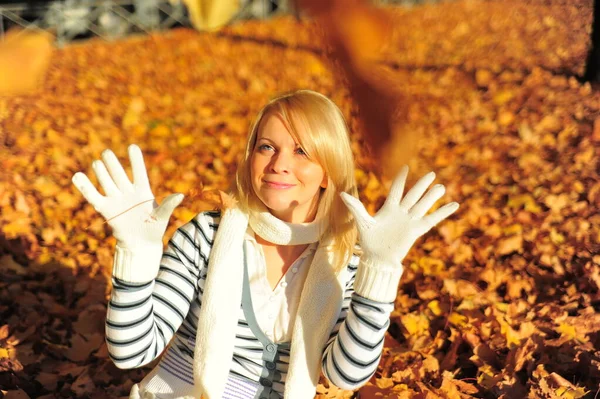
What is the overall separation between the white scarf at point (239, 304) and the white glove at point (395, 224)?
0.75ft

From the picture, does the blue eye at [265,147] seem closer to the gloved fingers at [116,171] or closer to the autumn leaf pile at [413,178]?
the autumn leaf pile at [413,178]

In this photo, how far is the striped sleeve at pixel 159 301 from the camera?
1564 millimetres

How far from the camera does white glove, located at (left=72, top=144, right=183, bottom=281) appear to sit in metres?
1.52

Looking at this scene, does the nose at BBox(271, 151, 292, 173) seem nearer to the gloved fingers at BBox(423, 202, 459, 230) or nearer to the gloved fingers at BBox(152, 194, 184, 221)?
the gloved fingers at BBox(152, 194, 184, 221)

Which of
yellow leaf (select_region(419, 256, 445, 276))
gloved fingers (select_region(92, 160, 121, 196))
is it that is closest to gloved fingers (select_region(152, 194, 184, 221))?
gloved fingers (select_region(92, 160, 121, 196))

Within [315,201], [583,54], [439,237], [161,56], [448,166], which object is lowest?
[315,201]

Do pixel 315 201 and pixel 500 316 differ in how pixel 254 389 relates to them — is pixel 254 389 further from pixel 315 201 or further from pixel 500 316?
pixel 500 316

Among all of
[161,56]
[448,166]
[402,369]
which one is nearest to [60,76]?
[161,56]

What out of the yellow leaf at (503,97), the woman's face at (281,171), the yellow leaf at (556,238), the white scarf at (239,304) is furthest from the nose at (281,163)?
the yellow leaf at (503,97)

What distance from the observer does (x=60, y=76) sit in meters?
7.00

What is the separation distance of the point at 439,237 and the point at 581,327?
951 millimetres

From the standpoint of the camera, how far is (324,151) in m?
1.71

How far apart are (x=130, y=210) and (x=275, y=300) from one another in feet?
1.62

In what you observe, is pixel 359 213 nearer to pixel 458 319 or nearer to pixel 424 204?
pixel 424 204
